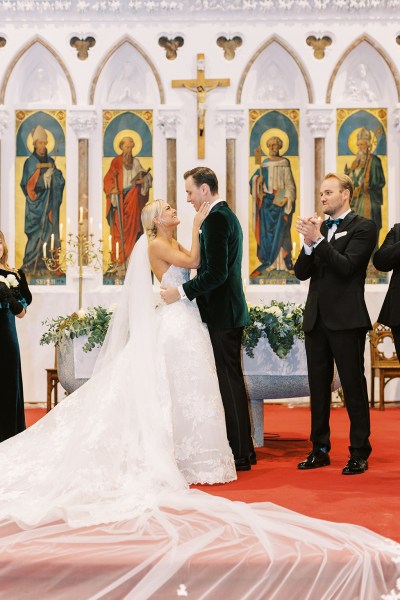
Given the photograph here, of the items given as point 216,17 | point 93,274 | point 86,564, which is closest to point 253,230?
point 93,274

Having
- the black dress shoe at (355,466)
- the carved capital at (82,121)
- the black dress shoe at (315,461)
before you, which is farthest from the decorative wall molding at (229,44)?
the black dress shoe at (355,466)

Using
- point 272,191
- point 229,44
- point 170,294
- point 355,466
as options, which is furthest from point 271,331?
point 229,44

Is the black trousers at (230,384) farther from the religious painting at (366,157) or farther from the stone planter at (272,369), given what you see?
the religious painting at (366,157)

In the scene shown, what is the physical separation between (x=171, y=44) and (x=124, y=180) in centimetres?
196

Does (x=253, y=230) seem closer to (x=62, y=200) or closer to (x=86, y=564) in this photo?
(x=62, y=200)

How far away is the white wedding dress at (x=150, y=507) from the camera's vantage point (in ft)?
9.01

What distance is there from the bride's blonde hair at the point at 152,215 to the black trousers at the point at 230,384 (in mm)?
731

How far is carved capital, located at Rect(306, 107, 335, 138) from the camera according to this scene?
10094mm

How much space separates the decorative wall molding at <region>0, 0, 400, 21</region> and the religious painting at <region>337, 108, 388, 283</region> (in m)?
1.34

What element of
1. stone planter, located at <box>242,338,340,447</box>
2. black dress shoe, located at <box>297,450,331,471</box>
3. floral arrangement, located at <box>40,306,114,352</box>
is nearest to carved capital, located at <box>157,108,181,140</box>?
floral arrangement, located at <box>40,306,114,352</box>

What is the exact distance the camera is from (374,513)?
3.62 meters

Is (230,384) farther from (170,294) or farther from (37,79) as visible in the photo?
(37,79)

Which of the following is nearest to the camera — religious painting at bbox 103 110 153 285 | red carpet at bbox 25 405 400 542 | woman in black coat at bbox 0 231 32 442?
red carpet at bbox 25 405 400 542

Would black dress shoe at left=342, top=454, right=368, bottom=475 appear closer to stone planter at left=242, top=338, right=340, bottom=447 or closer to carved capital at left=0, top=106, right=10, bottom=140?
stone planter at left=242, top=338, right=340, bottom=447
